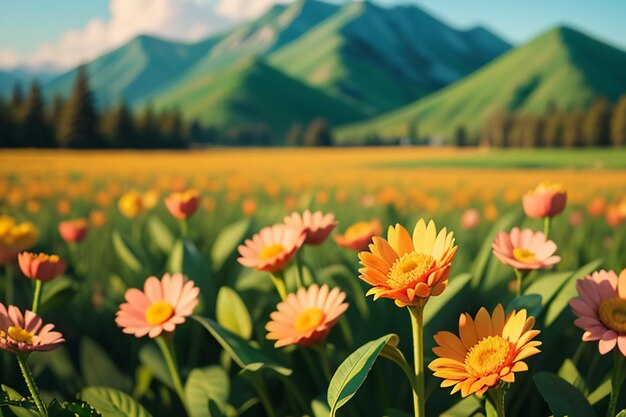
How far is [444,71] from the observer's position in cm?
14338

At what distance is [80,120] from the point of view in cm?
1739

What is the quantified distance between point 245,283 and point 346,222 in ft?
3.60

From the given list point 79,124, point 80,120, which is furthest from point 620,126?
point 80,120

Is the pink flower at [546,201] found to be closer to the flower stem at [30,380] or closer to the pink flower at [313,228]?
the pink flower at [313,228]

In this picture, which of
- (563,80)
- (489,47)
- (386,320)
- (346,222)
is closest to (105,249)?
(346,222)

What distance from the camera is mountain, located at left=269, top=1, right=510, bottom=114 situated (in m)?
116

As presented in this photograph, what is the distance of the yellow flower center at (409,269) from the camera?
494mm

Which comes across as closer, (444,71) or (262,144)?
(262,144)

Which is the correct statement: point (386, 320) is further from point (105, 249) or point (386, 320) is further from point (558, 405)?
point (105, 249)

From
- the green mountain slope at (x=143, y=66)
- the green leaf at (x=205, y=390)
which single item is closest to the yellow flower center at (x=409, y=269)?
the green leaf at (x=205, y=390)

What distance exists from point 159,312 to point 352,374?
1.02ft

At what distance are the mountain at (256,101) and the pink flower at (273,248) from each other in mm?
81370

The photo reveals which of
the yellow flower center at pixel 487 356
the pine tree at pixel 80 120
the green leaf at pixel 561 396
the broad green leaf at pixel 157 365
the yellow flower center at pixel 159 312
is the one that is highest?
the yellow flower center at pixel 487 356

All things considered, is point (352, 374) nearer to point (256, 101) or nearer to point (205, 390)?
point (205, 390)
